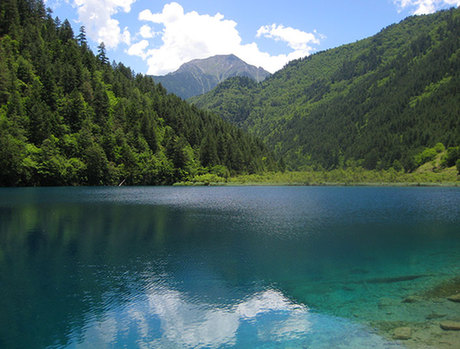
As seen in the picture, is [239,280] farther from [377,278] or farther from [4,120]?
[4,120]

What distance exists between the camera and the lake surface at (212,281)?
1366cm

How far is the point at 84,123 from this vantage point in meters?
123

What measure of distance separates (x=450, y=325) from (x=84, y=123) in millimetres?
130241

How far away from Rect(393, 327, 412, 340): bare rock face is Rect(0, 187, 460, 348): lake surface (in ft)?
1.69

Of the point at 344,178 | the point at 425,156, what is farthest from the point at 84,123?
the point at 425,156

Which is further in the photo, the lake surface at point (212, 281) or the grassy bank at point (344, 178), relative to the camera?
the grassy bank at point (344, 178)

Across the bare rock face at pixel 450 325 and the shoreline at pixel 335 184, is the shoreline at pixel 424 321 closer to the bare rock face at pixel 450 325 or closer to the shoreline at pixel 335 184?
the bare rock face at pixel 450 325

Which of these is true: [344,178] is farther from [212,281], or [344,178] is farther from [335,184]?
[212,281]

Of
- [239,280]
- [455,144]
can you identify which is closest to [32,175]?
[239,280]

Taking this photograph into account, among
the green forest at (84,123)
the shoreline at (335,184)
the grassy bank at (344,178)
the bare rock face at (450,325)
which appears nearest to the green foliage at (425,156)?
the grassy bank at (344,178)

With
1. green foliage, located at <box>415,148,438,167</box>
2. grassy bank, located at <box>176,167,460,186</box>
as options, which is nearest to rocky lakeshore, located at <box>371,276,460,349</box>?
grassy bank, located at <box>176,167,460,186</box>

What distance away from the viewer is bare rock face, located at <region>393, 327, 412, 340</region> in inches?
510

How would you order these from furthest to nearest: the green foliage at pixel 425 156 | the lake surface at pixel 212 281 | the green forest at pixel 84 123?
the green foliage at pixel 425 156 → the green forest at pixel 84 123 → the lake surface at pixel 212 281

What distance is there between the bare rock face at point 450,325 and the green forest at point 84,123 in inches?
4255
